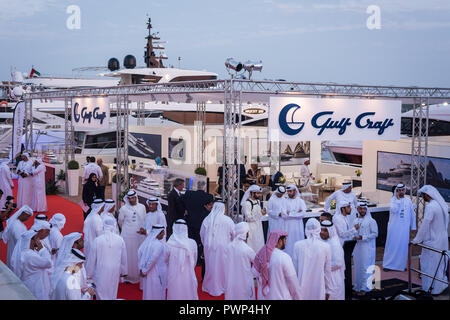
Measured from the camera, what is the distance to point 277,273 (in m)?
4.98

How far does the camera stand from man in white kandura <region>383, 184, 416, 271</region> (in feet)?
27.2

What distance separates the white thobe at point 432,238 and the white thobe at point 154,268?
3786 millimetres

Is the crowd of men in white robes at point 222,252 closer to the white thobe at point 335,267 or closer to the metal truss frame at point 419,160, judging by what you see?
the white thobe at point 335,267

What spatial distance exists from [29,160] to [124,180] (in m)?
2.54

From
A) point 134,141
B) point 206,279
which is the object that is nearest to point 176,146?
point 134,141

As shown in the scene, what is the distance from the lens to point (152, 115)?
92.1 ft

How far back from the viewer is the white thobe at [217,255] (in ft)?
22.7

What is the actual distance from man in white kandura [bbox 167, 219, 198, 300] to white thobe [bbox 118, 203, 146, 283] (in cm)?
163

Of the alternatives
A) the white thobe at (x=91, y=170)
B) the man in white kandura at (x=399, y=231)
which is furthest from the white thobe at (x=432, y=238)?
the white thobe at (x=91, y=170)

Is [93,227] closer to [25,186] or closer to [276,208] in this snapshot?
[276,208]

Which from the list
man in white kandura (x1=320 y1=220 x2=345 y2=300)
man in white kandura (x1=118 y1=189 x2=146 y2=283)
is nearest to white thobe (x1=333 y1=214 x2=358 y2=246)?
man in white kandura (x1=320 y1=220 x2=345 y2=300)

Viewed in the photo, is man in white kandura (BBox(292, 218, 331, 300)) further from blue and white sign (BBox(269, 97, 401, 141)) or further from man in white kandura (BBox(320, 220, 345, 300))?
blue and white sign (BBox(269, 97, 401, 141))

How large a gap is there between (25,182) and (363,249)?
8.41 metres
